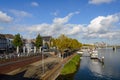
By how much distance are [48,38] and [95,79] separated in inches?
5223

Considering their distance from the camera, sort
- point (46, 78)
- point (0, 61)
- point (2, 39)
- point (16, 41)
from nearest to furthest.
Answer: point (46, 78)
point (0, 61)
point (16, 41)
point (2, 39)

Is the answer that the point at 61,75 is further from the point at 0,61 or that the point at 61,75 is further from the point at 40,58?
the point at 40,58

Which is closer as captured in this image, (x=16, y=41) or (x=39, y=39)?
(x=16, y=41)

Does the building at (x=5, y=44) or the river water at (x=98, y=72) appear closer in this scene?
the river water at (x=98, y=72)

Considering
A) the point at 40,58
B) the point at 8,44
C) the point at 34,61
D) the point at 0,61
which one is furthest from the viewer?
the point at 8,44

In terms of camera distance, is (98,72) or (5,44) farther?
(5,44)

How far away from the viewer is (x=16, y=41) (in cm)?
8700

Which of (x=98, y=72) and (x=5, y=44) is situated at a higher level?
(x=5, y=44)

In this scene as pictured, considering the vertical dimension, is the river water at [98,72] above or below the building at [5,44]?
below

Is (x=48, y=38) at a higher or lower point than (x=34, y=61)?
higher

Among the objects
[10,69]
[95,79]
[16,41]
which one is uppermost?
[16,41]

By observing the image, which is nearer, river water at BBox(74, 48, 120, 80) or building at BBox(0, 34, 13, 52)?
river water at BBox(74, 48, 120, 80)

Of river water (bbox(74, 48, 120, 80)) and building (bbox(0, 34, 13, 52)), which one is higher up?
building (bbox(0, 34, 13, 52))

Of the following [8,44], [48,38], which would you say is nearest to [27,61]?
[8,44]
